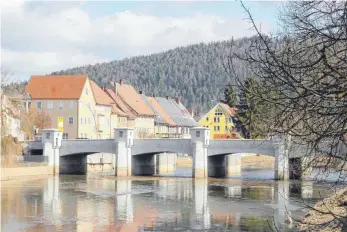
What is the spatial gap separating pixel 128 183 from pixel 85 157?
1668cm

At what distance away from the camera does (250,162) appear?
85250 mm

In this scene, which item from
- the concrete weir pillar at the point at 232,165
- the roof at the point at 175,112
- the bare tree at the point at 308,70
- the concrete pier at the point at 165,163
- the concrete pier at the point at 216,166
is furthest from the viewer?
the roof at the point at 175,112

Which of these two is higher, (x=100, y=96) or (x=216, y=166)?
(x=100, y=96)

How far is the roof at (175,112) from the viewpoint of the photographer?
113m

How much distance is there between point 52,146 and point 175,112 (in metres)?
53.2

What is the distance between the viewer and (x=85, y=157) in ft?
225

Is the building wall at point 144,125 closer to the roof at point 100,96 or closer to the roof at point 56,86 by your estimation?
the roof at point 100,96

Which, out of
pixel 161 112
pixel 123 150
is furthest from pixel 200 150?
pixel 161 112

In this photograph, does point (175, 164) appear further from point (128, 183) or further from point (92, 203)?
point (92, 203)

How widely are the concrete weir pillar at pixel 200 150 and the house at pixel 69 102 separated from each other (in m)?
25.8

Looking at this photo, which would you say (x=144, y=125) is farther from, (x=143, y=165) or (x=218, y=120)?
(x=143, y=165)

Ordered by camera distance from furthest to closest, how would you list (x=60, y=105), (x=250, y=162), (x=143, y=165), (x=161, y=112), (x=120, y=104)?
(x=161, y=112) → (x=120, y=104) → (x=250, y=162) → (x=60, y=105) → (x=143, y=165)

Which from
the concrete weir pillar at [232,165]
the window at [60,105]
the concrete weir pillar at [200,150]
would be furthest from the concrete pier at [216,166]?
the window at [60,105]

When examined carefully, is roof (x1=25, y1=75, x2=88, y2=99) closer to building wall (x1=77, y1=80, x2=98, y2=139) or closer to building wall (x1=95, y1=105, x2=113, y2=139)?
building wall (x1=77, y1=80, x2=98, y2=139)
